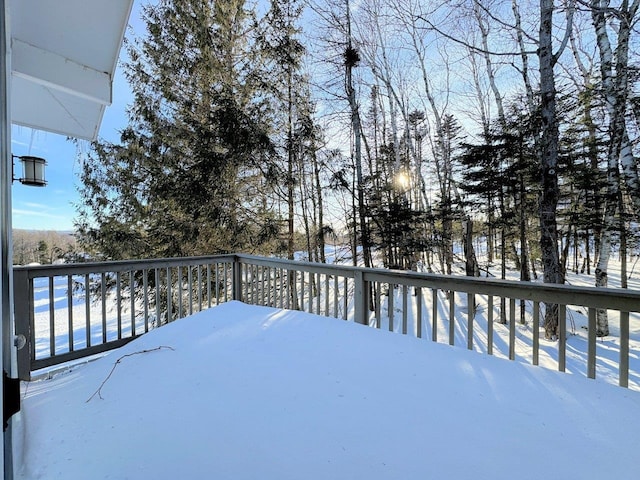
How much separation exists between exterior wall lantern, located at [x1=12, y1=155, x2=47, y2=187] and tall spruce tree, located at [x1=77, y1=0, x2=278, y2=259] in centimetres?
299

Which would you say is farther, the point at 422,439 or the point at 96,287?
the point at 96,287

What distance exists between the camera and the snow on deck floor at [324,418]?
4.18ft

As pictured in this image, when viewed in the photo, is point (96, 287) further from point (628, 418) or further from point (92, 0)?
point (628, 418)

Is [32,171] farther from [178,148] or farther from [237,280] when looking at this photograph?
[178,148]

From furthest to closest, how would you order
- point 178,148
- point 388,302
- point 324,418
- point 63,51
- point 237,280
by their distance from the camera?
point 178,148, point 237,280, point 388,302, point 63,51, point 324,418

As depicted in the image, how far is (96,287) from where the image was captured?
5.87 meters

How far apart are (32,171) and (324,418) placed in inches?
120

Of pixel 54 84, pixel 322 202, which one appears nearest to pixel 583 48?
pixel 322 202

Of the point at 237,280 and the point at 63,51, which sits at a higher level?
the point at 63,51

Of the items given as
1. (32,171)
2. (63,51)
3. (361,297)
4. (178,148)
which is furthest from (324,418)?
(178,148)

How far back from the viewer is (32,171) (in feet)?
8.39

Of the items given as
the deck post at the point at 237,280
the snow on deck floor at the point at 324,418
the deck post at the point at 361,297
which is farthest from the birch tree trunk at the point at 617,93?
the deck post at the point at 237,280

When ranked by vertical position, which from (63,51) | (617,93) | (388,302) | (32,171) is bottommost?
(388,302)

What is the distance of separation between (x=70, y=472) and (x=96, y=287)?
18.6 ft
